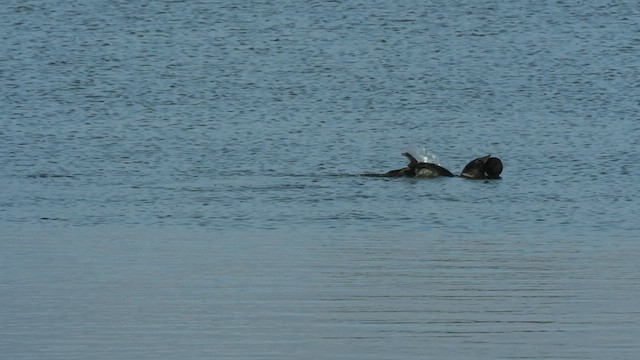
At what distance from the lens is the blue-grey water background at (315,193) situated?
12531 millimetres

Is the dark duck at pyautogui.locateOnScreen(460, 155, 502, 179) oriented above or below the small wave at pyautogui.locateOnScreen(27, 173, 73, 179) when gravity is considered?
below

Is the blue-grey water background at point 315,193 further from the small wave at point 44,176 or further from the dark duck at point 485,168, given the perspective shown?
the dark duck at point 485,168

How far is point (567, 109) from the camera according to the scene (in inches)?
1298

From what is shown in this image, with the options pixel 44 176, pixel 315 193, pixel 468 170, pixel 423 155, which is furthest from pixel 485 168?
pixel 44 176

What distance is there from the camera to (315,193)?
21.5 m

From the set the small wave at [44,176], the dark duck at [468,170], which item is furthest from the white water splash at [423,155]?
the small wave at [44,176]

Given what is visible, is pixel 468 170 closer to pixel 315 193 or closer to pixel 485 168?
pixel 485 168

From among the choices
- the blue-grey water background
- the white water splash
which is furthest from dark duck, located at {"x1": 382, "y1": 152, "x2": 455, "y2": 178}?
the white water splash

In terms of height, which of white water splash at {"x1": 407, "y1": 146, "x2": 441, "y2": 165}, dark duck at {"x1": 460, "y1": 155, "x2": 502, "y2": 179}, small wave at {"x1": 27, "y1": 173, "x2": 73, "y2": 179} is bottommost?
white water splash at {"x1": 407, "y1": 146, "x2": 441, "y2": 165}

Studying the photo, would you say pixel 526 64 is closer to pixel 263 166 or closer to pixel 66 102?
pixel 66 102

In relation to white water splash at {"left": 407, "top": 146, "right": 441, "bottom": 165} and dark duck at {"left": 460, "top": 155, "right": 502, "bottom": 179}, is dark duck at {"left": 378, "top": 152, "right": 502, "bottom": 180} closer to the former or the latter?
dark duck at {"left": 460, "top": 155, "right": 502, "bottom": 179}

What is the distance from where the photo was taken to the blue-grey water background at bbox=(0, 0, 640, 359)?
1253 centimetres

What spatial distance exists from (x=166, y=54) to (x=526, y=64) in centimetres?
872

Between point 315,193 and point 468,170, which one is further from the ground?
point 315,193
